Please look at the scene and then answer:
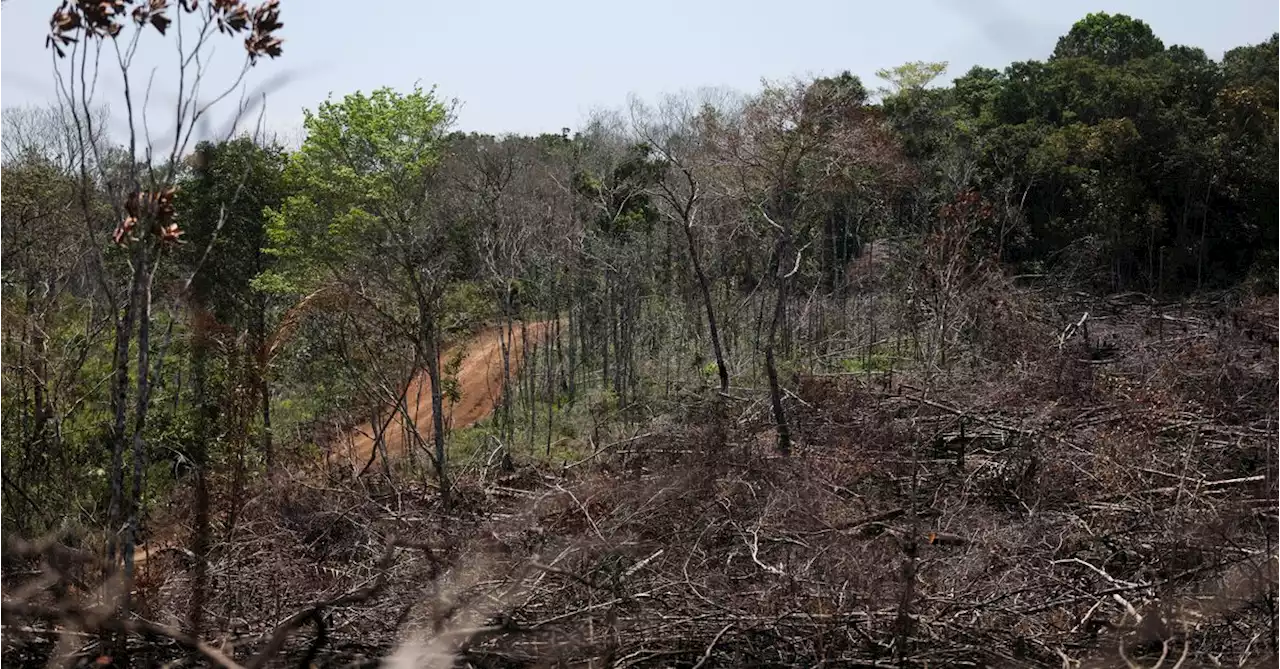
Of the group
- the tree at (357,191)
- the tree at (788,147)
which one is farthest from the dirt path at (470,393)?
the tree at (788,147)

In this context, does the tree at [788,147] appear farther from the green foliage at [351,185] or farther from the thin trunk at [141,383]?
the thin trunk at [141,383]

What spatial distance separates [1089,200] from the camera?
15469 mm

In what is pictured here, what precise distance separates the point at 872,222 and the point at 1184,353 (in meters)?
9.33

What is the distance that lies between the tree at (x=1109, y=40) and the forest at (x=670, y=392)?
18.4 feet

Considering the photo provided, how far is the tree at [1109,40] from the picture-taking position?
2428 cm

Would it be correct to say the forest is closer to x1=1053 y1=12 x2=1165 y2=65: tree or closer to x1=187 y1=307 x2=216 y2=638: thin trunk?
x1=187 y1=307 x2=216 y2=638: thin trunk

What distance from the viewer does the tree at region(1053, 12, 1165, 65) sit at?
24.3 metres

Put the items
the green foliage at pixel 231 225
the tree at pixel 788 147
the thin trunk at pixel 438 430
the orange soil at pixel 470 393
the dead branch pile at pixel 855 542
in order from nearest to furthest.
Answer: the dead branch pile at pixel 855 542
the thin trunk at pixel 438 430
the tree at pixel 788 147
the green foliage at pixel 231 225
the orange soil at pixel 470 393

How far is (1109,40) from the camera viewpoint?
2498 centimetres

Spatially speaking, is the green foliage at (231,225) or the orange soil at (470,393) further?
the orange soil at (470,393)

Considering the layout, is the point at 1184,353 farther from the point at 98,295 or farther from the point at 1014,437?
the point at 98,295

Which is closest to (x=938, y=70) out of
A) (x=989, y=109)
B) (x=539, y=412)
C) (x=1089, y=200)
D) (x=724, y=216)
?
(x=989, y=109)

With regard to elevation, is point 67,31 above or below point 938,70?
below

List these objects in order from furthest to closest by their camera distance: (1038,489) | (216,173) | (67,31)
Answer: (216,173) < (1038,489) < (67,31)
